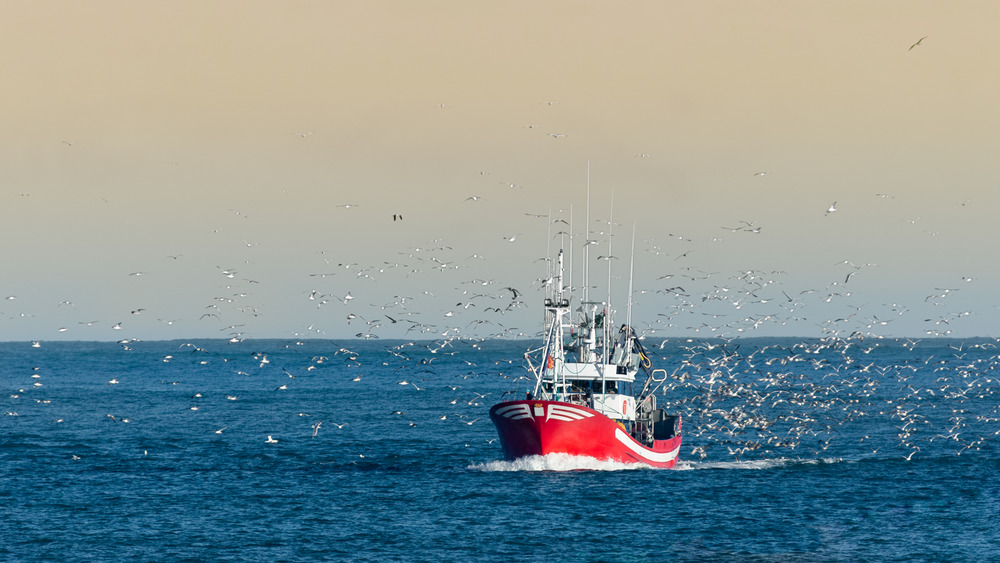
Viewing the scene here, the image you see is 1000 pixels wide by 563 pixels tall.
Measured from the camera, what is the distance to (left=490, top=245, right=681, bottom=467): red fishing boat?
2562 inches

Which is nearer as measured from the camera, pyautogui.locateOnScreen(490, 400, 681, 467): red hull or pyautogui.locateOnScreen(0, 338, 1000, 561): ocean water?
pyautogui.locateOnScreen(0, 338, 1000, 561): ocean water

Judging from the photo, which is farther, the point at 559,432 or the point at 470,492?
the point at 559,432

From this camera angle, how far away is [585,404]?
69312 mm

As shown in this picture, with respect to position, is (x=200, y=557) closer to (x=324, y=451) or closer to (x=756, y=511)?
(x=756, y=511)

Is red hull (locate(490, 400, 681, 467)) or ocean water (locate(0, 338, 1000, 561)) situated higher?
red hull (locate(490, 400, 681, 467))

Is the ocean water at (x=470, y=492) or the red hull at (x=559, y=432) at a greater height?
the red hull at (x=559, y=432)

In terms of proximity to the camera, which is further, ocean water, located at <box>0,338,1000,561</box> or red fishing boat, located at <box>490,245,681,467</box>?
red fishing boat, located at <box>490,245,681,467</box>

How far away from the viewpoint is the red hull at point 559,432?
64.3 m

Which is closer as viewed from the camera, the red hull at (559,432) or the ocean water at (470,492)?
the ocean water at (470,492)

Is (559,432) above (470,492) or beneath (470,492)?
above

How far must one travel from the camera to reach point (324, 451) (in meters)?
85.5

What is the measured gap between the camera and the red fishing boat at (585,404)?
6506cm

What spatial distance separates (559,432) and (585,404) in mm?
4584

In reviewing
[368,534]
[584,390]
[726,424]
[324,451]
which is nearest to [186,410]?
[324,451]
